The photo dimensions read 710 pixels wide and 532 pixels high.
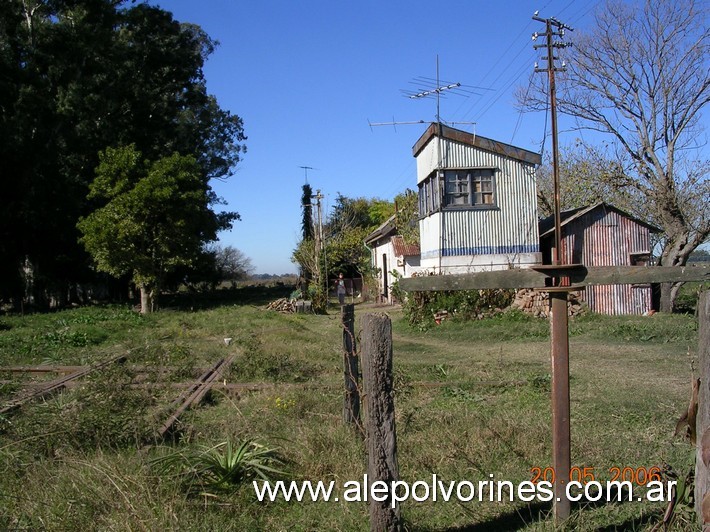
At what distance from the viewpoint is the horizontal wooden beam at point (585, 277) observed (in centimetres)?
410

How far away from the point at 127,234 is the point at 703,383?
2454cm

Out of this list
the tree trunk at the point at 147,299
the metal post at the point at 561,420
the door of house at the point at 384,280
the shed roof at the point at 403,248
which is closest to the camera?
the metal post at the point at 561,420

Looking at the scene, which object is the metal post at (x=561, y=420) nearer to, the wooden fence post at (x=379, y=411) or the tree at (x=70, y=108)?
the wooden fence post at (x=379, y=411)

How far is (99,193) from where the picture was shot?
27047 millimetres

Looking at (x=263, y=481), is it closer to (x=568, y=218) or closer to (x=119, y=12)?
(x=568, y=218)

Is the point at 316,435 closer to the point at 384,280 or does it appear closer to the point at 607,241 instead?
the point at 607,241

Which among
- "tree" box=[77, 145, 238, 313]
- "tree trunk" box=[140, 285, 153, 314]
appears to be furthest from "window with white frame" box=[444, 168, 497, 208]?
"tree trunk" box=[140, 285, 153, 314]

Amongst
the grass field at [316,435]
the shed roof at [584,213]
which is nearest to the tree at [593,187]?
the shed roof at [584,213]

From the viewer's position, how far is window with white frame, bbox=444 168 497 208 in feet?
71.3

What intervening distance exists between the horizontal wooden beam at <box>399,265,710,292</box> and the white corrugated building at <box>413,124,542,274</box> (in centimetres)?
1707

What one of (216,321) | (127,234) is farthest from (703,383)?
(127,234)
